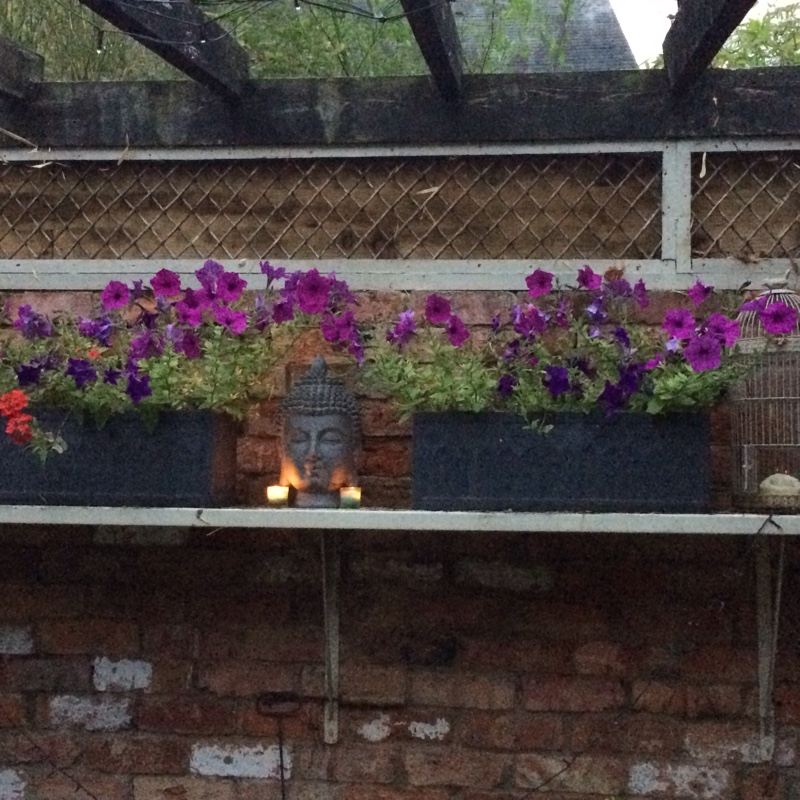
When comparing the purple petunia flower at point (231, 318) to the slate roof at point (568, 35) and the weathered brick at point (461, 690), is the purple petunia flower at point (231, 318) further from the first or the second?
the slate roof at point (568, 35)

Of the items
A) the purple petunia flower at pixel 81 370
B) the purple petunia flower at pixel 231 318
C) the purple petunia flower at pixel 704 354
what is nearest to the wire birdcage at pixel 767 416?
the purple petunia flower at pixel 704 354

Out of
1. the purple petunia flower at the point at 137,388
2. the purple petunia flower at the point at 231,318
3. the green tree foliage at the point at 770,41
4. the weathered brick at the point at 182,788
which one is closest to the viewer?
the purple petunia flower at the point at 137,388

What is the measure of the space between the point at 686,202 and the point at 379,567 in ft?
3.31

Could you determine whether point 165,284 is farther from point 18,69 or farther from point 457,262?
point 18,69

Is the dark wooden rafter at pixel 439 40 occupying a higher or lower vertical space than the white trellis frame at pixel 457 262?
higher

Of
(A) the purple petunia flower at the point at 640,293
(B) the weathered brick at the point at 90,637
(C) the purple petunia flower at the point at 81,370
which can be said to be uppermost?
(A) the purple petunia flower at the point at 640,293

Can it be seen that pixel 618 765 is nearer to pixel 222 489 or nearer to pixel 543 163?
pixel 222 489

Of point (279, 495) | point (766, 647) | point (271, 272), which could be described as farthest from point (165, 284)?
point (766, 647)

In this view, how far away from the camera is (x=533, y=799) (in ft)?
7.13

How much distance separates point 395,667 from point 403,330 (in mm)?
714

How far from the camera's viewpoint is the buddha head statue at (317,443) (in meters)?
2.01

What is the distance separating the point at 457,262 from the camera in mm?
2322

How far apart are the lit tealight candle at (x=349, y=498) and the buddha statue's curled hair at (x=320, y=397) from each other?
12cm

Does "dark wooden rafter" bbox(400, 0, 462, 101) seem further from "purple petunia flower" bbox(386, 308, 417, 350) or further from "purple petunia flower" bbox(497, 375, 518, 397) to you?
"purple petunia flower" bbox(497, 375, 518, 397)
